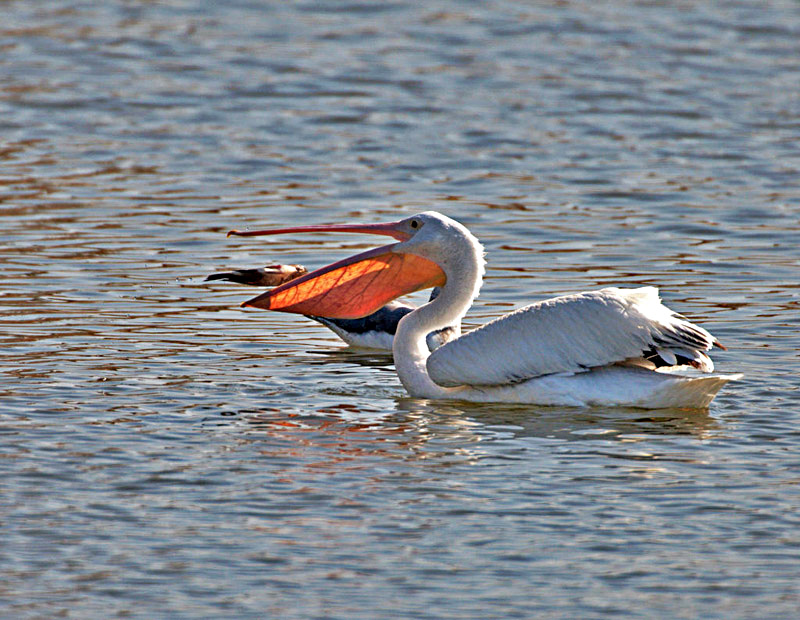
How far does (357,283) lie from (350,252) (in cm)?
242

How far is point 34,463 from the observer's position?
5.61 meters

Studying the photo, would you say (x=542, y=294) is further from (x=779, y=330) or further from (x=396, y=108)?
(x=396, y=108)

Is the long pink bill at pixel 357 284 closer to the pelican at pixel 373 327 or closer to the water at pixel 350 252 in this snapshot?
the water at pixel 350 252

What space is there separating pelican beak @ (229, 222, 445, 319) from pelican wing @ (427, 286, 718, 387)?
1.85ft

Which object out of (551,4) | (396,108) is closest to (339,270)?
Answer: (396,108)

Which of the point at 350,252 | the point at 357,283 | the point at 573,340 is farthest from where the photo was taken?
the point at 350,252

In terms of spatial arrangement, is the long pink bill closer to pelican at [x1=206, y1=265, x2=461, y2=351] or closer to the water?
the water

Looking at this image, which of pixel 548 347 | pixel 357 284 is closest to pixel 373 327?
pixel 357 284

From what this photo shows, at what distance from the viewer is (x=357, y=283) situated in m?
7.09

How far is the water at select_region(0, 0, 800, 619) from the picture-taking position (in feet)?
15.4

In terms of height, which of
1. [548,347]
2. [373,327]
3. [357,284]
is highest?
[357,284]

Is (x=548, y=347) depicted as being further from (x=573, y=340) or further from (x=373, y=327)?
(x=373, y=327)

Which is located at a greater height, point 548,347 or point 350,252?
point 548,347

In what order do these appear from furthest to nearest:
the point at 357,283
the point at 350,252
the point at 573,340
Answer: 1. the point at 350,252
2. the point at 357,283
3. the point at 573,340
